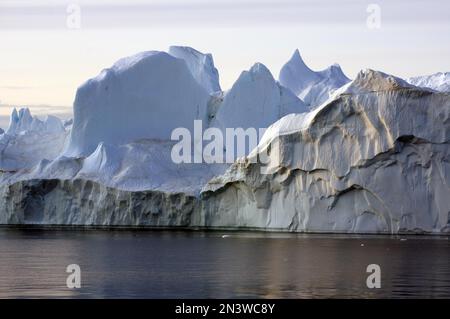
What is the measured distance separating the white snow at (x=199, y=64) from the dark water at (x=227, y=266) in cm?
1714

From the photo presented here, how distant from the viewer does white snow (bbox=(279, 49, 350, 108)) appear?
55.0 metres

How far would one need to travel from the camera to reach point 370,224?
33.6 m

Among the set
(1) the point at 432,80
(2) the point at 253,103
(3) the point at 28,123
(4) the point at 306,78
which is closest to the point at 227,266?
(2) the point at 253,103

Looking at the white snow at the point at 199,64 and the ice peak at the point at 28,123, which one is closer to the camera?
the white snow at the point at 199,64

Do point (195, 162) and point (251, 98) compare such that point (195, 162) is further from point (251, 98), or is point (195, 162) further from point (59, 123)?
point (59, 123)

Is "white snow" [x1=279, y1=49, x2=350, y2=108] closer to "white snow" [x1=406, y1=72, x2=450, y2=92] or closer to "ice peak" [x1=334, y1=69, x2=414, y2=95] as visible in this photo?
"white snow" [x1=406, y1=72, x2=450, y2=92]

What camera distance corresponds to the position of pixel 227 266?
24281 mm

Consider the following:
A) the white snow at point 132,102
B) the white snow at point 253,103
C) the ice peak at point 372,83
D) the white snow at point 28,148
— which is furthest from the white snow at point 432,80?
the white snow at point 28,148

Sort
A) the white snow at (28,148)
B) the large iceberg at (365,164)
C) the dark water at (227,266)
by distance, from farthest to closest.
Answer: the white snow at (28,148)
the large iceberg at (365,164)
the dark water at (227,266)

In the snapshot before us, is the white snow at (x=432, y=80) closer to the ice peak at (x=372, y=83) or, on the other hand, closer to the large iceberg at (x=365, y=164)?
the ice peak at (x=372, y=83)

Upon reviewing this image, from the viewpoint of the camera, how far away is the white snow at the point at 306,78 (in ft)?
180
